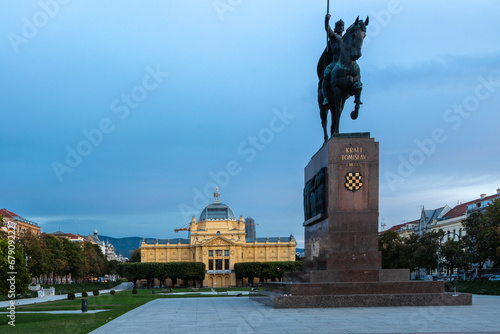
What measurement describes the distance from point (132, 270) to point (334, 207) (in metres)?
112

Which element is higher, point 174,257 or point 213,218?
point 213,218

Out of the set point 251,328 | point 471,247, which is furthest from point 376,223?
point 471,247

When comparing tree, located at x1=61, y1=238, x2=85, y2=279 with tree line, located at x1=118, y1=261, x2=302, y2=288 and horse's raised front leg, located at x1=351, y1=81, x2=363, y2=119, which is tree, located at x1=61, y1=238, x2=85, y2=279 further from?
horse's raised front leg, located at x1=351, y1=81, x2=363, y2=119

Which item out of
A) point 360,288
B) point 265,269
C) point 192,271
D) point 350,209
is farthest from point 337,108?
point 192,271

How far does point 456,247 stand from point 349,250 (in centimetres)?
5388

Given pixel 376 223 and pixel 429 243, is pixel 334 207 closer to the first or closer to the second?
pixel 376 223

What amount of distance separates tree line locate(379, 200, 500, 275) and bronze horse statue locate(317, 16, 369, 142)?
32.1 m

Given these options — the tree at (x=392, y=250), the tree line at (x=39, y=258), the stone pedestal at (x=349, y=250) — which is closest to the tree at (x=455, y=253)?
the tree at (x=392, y=250)

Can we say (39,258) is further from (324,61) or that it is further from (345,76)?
(345,76)

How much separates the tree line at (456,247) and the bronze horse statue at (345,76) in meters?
32.1

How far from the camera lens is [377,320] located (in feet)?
48.8

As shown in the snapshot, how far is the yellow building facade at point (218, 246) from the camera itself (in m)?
143

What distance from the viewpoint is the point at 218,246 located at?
14288cm

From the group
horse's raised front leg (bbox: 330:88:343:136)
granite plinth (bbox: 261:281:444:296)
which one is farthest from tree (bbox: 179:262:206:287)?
granite plinth (bbox: 261:281:444:296)
